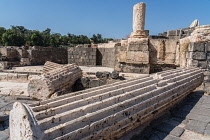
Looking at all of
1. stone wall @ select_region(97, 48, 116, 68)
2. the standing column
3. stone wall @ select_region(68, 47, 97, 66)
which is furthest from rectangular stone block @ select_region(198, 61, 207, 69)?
stone wall @ select_region(68, 47, 97, 66)

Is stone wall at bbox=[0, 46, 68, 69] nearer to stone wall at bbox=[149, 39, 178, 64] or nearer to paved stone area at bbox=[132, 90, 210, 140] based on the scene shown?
stone wall at bbox=[149, 39, 178, 64]

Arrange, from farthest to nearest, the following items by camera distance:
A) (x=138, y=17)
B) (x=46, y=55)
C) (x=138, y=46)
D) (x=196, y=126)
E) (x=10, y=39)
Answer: (x=10, y=39) < (x=46, y=55) < (x=138, y=17) < (x=138, y=46) < (x=196, y=126)

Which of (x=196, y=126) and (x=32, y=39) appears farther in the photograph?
(x=32, y=39)

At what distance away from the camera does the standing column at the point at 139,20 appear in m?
6.47

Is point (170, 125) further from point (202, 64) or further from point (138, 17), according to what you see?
point (138, 17)

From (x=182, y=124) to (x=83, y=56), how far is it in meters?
9.88

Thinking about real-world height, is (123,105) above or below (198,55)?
below

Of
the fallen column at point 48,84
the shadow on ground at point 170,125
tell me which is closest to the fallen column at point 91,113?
the shadow on ground at point 170,125

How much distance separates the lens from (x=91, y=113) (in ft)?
4.79

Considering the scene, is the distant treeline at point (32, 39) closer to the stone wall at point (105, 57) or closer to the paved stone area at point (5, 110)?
the stone wall at point (105, 57)

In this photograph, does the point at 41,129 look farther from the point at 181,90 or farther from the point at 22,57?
the point at 22,57

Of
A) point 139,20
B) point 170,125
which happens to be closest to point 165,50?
point 139,20

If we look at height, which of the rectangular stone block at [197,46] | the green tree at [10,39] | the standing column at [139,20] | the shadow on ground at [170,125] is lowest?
the shadow on ground at [170,125]

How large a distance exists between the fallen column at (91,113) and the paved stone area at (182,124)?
0.20 metres
